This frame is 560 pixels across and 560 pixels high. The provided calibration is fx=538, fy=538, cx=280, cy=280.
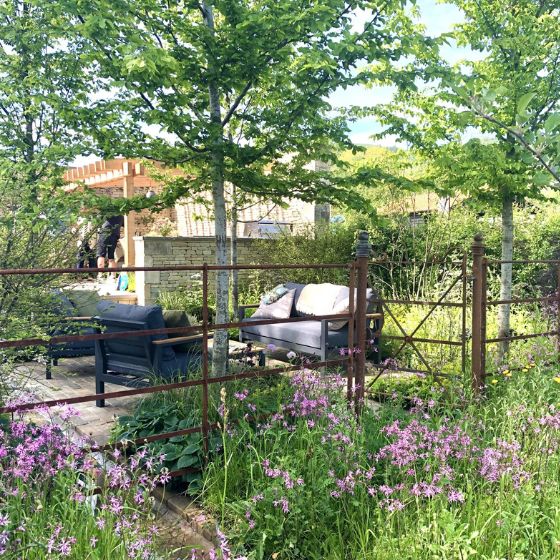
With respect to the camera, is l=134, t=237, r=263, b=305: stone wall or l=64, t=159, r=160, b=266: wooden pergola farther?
l=64, t=159, r=160, b=266: wooden pergola

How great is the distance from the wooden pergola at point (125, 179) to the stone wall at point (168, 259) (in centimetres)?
251

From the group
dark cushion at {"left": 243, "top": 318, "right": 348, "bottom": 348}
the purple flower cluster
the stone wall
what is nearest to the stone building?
the stone wall

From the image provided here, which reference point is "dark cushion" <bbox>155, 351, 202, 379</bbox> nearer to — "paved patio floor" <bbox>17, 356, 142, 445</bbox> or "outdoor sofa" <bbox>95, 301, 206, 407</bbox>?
"outdoor sofa" <bbox>95, 301, 206, 407</bbox>

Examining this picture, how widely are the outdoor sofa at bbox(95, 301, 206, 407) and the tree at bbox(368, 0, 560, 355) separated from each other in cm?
275

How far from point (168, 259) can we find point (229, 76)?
6.40 meters

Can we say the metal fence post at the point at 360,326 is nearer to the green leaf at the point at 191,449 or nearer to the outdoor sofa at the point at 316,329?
the green leaf at the point at 191,449

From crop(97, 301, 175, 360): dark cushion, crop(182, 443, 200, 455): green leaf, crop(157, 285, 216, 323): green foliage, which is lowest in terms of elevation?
crop(182, 443, 200, 455): green leaf

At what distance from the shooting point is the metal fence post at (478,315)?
4.38 metres

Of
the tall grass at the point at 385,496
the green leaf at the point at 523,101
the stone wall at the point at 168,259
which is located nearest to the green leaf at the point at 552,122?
the green leaf at the point at 523,101

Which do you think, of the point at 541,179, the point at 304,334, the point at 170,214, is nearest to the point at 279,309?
the point at 304,334

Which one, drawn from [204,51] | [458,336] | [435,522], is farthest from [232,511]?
[458,336]

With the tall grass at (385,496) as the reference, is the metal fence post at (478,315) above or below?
above

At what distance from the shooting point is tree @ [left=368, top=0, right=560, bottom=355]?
492 cm

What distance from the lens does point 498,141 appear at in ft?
17.7
